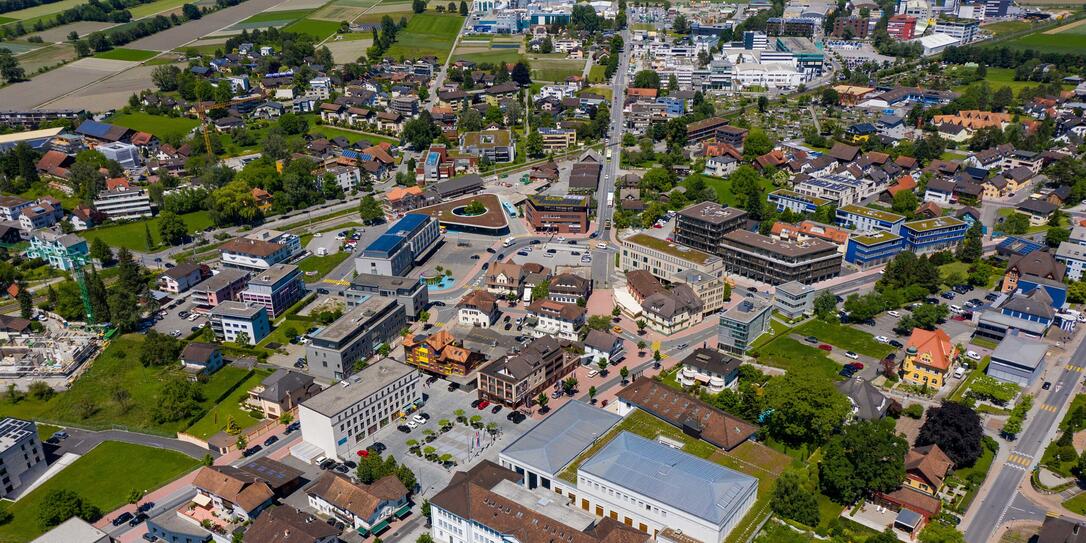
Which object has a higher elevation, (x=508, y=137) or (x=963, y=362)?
(x=508, y=137)

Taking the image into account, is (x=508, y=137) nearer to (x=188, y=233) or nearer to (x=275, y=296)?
(x=188, y=233)

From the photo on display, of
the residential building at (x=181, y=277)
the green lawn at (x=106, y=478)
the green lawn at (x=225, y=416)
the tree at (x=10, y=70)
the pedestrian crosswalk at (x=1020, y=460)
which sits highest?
the tree at (x=10, y=70)

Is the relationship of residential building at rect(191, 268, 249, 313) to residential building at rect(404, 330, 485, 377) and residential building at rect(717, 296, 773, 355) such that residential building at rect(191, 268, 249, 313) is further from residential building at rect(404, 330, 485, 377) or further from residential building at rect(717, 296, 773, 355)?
residential building at rect(717, 296, 773, 355)

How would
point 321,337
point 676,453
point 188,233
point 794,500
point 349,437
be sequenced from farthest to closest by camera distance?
point 188,233
point 321,337
point 349,437
point 676,453
point 794,500

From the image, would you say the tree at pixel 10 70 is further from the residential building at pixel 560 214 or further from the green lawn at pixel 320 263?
the residential building at pixel 560 214

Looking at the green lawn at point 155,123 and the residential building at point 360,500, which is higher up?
the green lawn at point 155,123

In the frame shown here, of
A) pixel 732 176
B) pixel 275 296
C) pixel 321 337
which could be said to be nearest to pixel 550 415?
pixel 321 337

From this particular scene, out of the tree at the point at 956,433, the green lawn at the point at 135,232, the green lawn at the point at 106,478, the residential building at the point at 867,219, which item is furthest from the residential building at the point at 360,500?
the residential building at the point at 867,219
